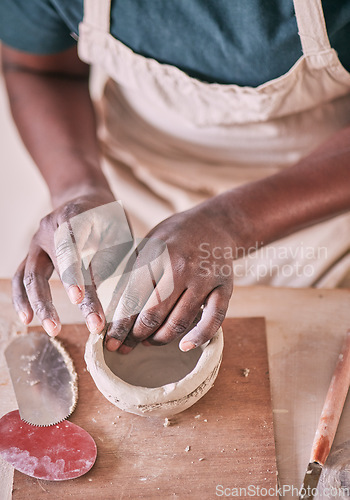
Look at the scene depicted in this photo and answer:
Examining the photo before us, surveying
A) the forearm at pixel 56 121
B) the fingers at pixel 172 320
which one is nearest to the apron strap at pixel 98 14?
the forearm at pixel 56 121

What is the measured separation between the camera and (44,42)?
110 centimetres

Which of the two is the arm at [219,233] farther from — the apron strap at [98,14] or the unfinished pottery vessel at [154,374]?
the apron strap at [98,14]

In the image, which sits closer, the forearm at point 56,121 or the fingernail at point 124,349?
the fingernail at point 124,349

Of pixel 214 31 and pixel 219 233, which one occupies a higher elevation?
pixel 214 31

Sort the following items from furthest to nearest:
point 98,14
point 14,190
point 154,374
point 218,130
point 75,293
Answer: point 14,190, point 218,130, point 98,14, point 154,374, point 75,293

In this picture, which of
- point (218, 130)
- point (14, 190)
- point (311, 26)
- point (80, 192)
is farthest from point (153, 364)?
point (14, 190)

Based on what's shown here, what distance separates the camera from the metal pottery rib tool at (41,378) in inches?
31.9

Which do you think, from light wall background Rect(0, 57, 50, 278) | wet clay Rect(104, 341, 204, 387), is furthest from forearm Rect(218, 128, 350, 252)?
light wall background Rect(0, 57, 50, 278)

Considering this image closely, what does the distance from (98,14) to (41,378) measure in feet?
2.14

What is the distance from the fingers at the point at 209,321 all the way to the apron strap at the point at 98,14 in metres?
0.54

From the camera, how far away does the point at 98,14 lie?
98 centimetres

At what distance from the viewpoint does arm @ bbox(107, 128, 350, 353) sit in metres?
0.77

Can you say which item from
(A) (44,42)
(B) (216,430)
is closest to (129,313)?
(B) (216,430)

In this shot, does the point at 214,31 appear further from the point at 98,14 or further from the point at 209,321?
the point at 209,321
